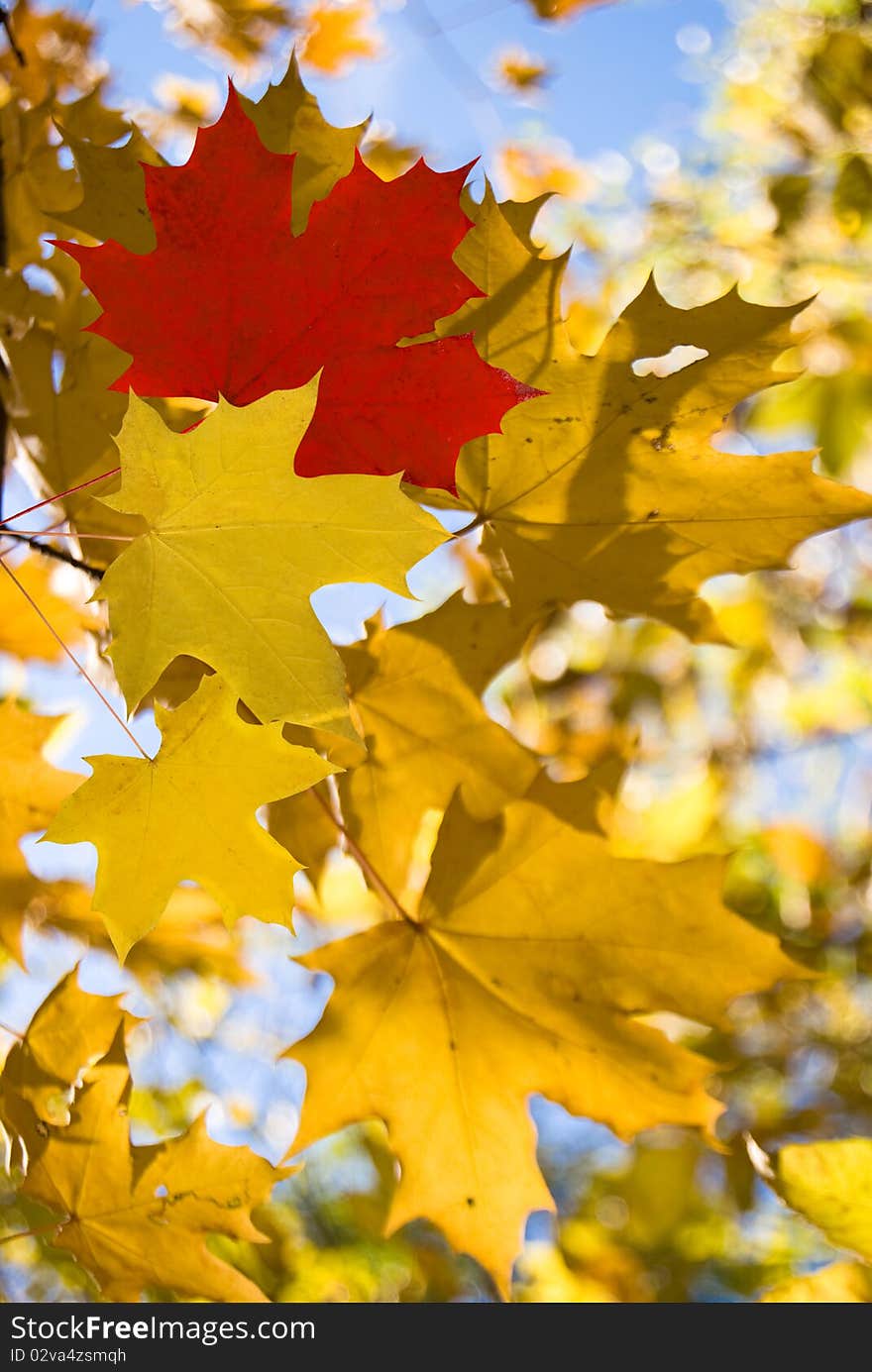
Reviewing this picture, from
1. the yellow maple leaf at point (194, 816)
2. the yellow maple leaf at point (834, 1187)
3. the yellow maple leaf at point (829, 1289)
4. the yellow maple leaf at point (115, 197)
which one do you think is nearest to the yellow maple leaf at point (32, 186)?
the yellow maple leaf at point (115, 197)

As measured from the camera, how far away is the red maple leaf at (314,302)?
0.63m

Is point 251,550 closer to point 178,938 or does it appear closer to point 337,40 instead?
point 178,938

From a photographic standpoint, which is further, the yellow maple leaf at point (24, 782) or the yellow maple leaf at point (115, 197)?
the yellow maple leaf at point (24, 782)

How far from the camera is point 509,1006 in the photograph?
83 centimetres

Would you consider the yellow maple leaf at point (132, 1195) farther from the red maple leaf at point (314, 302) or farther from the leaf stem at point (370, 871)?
the red maple leaf at point (314, 302)

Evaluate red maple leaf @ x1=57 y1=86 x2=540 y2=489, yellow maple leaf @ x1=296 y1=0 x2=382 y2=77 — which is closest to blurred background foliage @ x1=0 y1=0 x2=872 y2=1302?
yellow maple leaf @ x1=296 y1=0 x2=382 y2=77

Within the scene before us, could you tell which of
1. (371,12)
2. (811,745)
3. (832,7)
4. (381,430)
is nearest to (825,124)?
(832,7)

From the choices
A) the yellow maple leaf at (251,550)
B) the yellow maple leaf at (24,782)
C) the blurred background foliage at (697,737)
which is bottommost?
the blurred background foliage at (697,737)

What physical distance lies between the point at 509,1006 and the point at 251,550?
1.48ft

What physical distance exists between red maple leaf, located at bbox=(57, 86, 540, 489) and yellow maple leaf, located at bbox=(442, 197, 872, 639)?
0.25 feet

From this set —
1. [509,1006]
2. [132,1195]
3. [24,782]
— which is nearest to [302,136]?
[24,782]

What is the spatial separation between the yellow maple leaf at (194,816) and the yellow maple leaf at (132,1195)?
0.29m

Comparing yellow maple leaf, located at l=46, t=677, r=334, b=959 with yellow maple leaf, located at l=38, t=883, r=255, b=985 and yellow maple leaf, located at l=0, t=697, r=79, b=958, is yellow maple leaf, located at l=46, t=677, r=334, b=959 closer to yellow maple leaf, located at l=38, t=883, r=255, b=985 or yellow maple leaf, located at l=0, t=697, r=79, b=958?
yellow maple leaf, located at l=0, t=697, r=79, b=958
